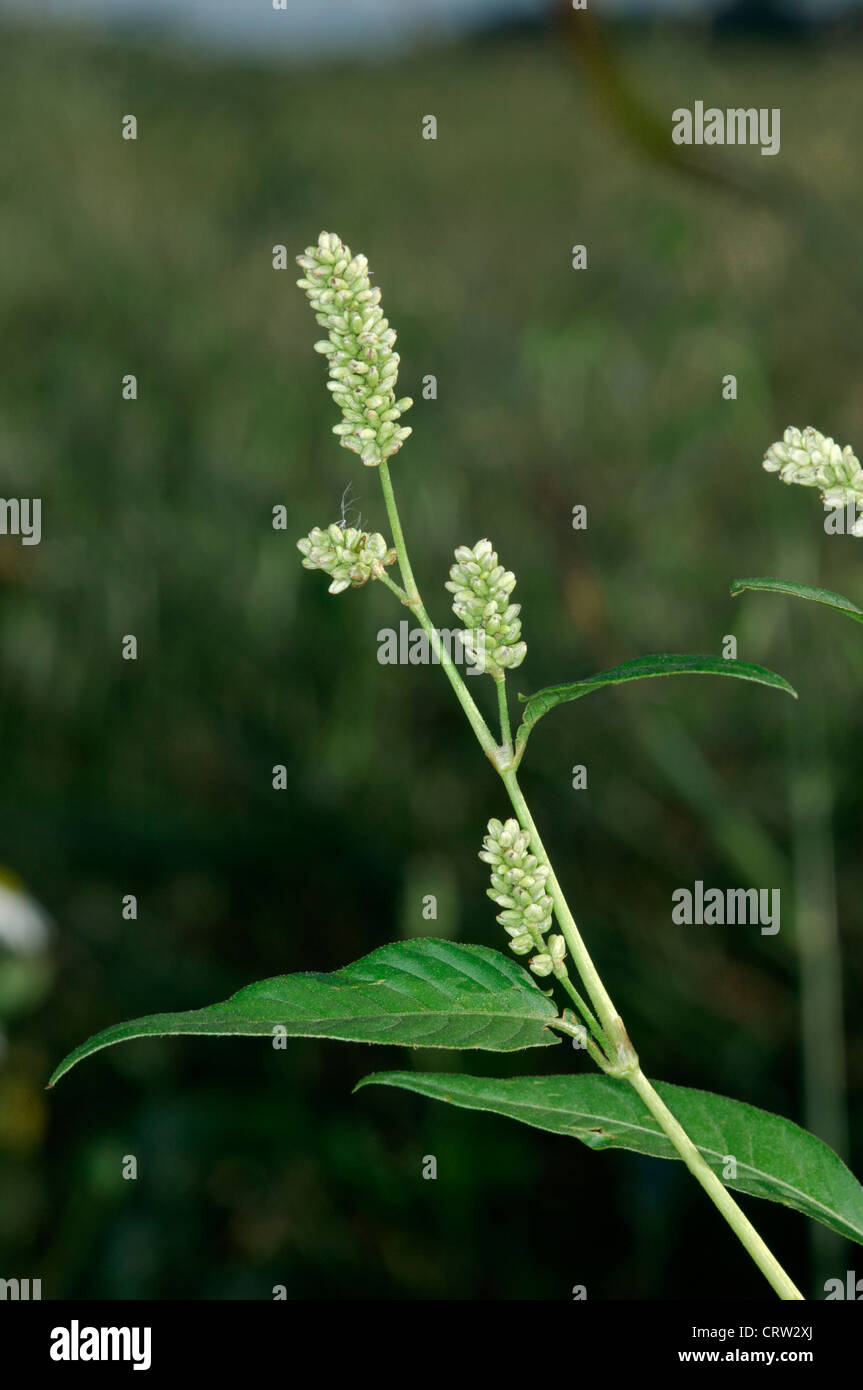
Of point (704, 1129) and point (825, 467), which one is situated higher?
point (825, 467)

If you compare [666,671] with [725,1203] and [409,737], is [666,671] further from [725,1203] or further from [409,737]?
[409,737]

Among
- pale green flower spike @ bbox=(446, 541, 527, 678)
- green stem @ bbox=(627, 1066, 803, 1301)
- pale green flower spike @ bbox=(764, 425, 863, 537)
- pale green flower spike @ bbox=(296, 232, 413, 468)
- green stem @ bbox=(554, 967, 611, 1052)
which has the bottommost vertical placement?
green stem @ bbox=(627, 1066, 803, 1301)

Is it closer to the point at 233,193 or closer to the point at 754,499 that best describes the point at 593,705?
the point at 754,499

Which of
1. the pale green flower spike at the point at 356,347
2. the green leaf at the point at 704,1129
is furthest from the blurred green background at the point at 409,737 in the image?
the pale green flower spike at the point at 356,347

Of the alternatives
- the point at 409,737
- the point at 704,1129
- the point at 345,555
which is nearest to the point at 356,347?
the point at 345,555

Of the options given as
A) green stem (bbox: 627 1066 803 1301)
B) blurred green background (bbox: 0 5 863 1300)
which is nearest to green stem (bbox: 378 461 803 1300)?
green stem (bbox: 627 1066 803 1301)

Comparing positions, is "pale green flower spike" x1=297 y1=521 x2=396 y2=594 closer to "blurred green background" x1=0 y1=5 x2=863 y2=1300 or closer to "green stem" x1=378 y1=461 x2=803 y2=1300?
"green stem" x1=378 y1=461 x2=803 y2=1300

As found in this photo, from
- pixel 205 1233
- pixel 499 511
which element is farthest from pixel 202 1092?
pixel 499 511
